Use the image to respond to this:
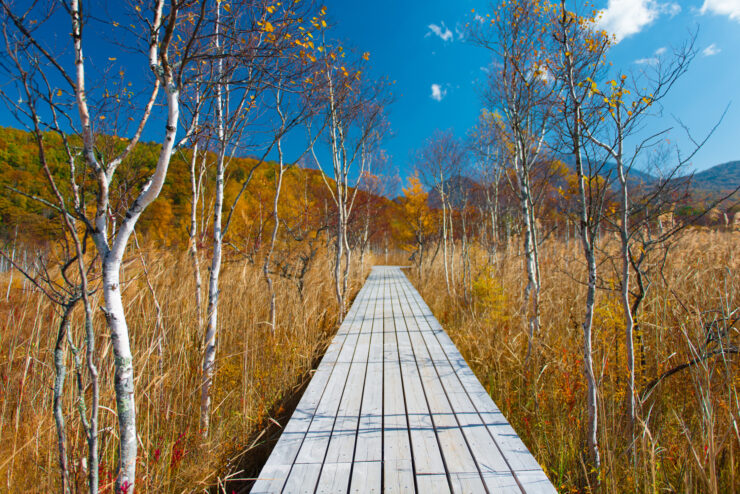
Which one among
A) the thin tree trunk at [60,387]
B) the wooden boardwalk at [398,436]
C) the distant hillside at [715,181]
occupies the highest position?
the distant hillside at [715,181]

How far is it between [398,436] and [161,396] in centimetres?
164

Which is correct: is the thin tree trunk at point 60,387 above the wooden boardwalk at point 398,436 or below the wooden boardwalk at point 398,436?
above

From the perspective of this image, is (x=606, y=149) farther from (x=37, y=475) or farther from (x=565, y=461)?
(x=37, y=475)

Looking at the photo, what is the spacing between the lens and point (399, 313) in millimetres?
5777

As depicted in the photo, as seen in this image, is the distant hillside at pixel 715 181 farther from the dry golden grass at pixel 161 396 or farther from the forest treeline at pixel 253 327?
the dry golden grass at pixel 161 396

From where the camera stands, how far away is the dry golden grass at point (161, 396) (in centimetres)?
160

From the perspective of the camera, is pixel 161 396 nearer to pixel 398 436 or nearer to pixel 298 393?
pixel 298 393

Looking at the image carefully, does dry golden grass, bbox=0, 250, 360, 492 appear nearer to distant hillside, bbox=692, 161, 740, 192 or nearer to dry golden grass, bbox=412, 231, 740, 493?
dry golden grass, bbox=412, 231, 740, 493

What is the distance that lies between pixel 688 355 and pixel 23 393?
15.9 ft

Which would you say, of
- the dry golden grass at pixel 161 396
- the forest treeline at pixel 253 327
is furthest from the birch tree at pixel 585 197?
the dry golden grass at pixel 161 396

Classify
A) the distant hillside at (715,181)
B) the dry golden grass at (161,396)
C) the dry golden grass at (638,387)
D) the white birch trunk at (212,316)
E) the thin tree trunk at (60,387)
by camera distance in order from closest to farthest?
the thin tree trunk at (60,387)
the dry golden grass at (161,396)
the dry golden grass at (638,387)
the white birch trunk at (212,316)
the distant hillside at (715,181)

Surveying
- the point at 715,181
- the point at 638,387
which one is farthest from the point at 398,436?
the point at 715,181

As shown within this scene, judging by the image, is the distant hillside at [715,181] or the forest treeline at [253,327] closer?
the forest treeline at [253,327]

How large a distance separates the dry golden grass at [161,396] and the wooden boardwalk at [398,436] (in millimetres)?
410
